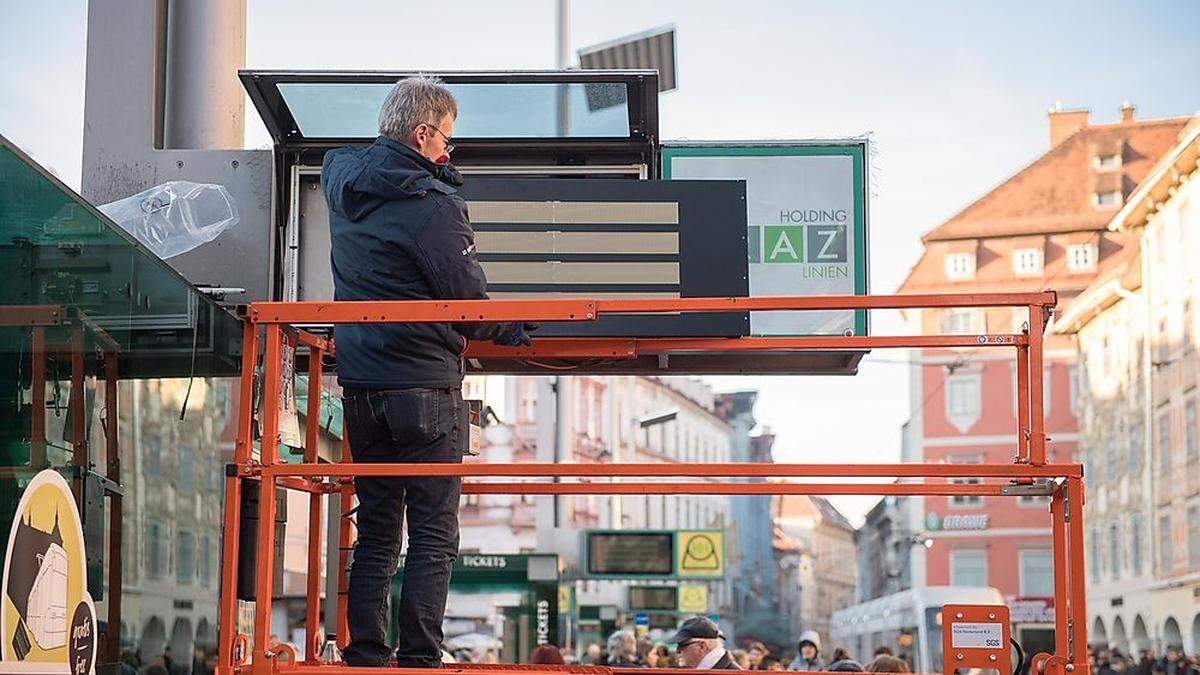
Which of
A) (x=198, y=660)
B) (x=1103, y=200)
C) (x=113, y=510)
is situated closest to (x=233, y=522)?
(x=113, y=510)

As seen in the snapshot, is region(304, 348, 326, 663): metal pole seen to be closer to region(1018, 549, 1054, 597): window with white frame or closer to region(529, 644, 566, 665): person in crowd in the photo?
region(529, 644, 566, 665): person in crowd

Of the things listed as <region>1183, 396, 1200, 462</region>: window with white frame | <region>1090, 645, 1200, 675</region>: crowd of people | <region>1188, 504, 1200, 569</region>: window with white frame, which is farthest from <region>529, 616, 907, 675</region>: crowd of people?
<region>1183, 396, 1200, 462</region>: window with white frame

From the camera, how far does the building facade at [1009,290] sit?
81.7 metres

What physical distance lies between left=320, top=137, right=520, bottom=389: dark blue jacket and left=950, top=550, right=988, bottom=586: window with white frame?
78.8m

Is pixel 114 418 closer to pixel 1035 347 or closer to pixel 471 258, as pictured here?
pixel 471 258

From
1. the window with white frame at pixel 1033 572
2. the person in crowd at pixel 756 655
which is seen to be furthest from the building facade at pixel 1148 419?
the person in crowd at pixel 756 655

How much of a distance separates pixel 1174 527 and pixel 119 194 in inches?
2143

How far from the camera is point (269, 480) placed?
4.89m

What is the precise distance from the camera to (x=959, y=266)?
87.2 meters

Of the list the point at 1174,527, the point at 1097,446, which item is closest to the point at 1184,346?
the point at 1174,527

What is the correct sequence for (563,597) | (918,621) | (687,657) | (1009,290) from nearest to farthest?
1. (687,657)
2. (563,597)
3. (918,621)
4. (1009,290)

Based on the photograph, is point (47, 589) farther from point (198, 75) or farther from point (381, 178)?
point (198, 75)

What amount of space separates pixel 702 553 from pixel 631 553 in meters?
5.63

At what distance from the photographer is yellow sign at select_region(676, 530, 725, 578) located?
25.7 metres
